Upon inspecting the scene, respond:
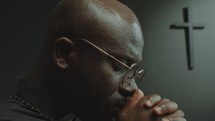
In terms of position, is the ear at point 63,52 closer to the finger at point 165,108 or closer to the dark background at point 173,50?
the finger at point 165,108

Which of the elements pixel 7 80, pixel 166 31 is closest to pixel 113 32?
pixel 7 80

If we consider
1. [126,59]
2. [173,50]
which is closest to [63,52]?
[126,59]

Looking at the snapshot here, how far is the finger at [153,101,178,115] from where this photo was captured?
1073 millimetres

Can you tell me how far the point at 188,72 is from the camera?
9.37ft

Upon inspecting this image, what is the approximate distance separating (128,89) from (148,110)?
0.09 meters

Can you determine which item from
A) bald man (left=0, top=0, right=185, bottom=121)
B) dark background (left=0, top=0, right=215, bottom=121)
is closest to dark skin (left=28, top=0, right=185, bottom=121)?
bald man (left=0, top=0, right=185, bottom=121)

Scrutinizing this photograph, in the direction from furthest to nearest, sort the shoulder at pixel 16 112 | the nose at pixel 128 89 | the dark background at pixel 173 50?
the dark background at pixel 173 50 < the nose at pixel 128 89 < the shoulder at pixel 16 112

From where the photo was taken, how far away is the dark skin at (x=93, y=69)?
1085 mm

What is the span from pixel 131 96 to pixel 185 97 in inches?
70.5

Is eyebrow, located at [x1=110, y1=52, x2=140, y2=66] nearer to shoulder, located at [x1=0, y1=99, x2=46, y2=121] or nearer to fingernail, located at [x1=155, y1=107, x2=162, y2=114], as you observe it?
fingernail, located at [x1=155, y1=107, x2=162, y2=114]

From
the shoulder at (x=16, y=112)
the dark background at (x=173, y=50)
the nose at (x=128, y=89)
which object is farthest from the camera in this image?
the dark background at (x=173, y=50)

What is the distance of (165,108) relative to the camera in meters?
1.08

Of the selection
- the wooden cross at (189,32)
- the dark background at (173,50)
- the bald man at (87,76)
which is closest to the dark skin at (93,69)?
the bald man at (87,76)

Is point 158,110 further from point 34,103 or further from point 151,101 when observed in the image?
point 34,103
